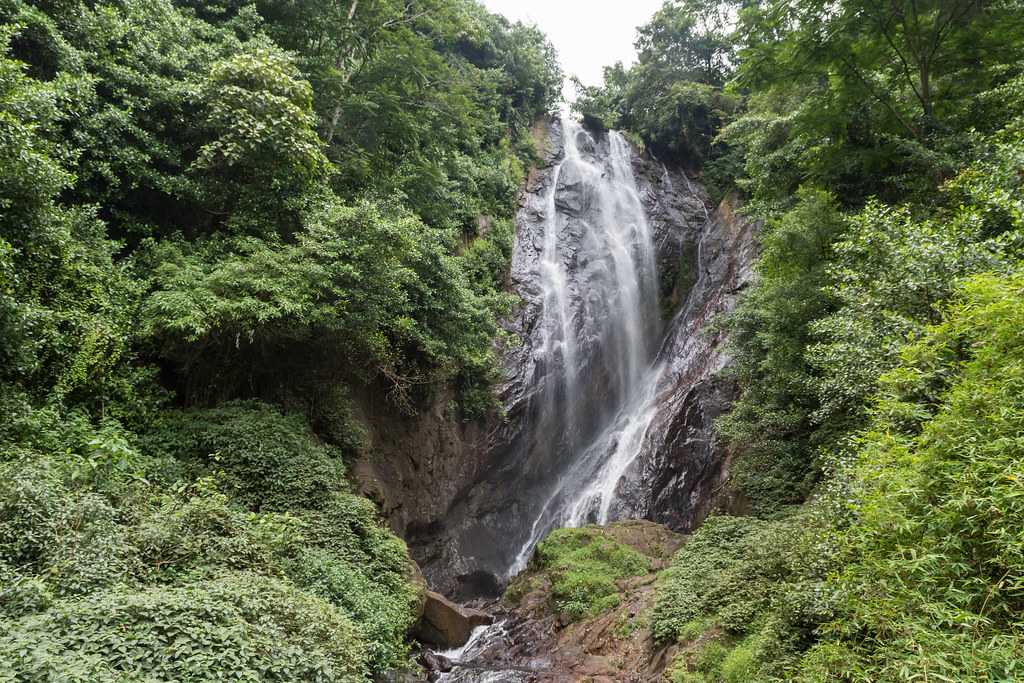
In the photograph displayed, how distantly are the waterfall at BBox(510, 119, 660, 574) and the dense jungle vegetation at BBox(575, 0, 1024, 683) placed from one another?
5.50 metres

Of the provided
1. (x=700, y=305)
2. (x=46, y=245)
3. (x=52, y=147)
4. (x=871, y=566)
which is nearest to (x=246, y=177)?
(x=52, y=147)

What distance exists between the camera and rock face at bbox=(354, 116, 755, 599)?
15.1m

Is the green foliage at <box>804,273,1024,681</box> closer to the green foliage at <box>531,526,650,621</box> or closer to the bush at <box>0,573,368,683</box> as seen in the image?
the bush at <box>0,573,368,683</box>

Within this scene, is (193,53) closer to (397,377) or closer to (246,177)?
(246,177)

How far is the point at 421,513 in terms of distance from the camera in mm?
14648

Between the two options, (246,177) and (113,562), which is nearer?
(113,562)

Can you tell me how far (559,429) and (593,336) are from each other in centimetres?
401

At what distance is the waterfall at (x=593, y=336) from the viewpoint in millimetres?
18156

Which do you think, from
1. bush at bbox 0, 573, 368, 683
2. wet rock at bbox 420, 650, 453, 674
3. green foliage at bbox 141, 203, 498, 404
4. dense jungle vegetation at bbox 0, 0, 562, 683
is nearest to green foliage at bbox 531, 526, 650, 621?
wet rock at bbox 420, 650, 453, 674

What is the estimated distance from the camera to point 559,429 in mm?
19484

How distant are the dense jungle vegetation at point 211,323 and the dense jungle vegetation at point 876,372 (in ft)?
14.5

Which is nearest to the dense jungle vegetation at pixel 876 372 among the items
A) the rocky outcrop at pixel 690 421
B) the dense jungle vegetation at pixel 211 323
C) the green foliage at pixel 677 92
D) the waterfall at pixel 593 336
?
the rocky outcrop at pixel 690 421

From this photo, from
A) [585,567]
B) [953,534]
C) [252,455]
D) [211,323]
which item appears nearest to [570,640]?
[585,567]

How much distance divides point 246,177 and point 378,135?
170 inches
